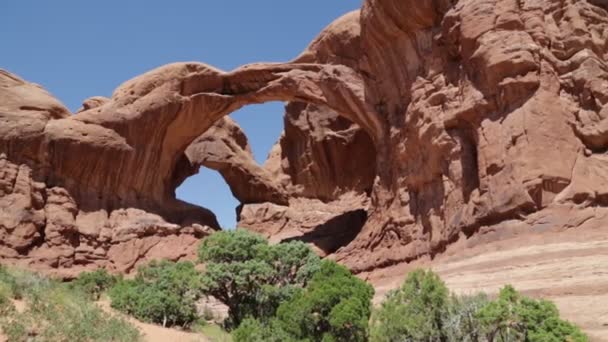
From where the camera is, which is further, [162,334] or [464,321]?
[162,334]

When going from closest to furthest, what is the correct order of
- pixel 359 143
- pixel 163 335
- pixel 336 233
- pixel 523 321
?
1. pixel 523 321
2. pixel 163 335
3. pixel 336 233
4. pixel 359 143

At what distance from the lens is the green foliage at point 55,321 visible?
11.1 m

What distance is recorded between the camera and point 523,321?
32.5 ft

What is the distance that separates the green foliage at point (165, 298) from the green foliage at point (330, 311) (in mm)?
3899

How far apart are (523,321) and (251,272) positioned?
9.06 metres

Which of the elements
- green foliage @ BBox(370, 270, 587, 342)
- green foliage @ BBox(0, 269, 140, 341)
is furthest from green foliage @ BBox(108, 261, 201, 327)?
green foliage @ BBox(370, 270, 587, 342)

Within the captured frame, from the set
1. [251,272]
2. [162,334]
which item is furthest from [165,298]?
[162,334]

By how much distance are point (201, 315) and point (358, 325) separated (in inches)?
312

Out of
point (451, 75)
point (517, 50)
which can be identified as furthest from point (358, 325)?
point (451, 75)

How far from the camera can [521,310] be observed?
9.90 metres

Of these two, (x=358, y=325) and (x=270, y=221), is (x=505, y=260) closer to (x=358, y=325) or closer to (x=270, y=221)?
(x=358, y=325)

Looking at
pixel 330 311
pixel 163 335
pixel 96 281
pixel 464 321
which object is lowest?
pixel 163 335

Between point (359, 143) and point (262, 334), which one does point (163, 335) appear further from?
point (359, 143)

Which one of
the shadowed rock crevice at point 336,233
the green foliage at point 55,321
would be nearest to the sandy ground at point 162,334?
the green foliage at point 55,321
